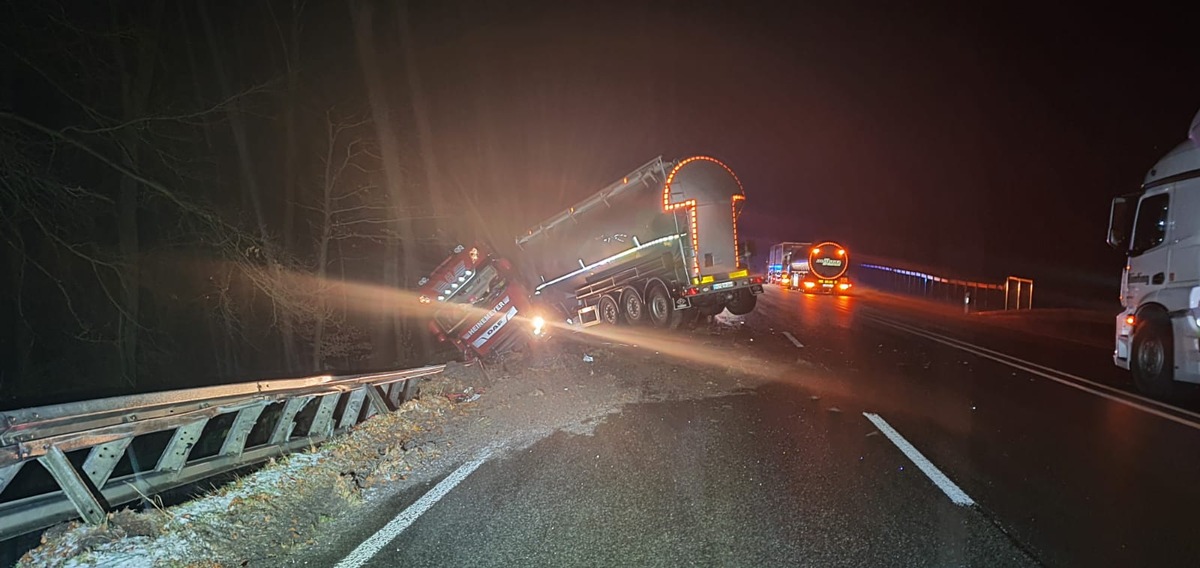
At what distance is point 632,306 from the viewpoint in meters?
18.6

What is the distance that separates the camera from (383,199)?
72.4 feet

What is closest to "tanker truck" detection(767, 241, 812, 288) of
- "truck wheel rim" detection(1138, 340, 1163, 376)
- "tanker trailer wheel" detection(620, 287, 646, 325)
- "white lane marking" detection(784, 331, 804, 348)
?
"tanker trailer wheel" detection(620, 287, 646, 325)

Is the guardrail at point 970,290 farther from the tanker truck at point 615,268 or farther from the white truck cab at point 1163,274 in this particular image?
the white truck cab at point 1163,274

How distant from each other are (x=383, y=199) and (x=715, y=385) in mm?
15029

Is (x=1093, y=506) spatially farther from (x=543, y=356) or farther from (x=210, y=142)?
(x=210, y=142)

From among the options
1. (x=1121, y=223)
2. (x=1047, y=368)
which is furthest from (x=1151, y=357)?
(x=1047, y=368)

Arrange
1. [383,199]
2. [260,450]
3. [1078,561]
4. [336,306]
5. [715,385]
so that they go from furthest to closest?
[336,306], [383,199], [715,385], [260,450], [1078,561]

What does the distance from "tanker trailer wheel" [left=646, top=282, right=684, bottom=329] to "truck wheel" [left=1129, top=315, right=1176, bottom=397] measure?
9530 mm

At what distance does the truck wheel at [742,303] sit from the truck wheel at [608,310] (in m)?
3.19

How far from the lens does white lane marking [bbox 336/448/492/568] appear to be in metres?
4.46

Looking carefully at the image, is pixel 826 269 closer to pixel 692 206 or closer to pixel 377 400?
pixel 692 206

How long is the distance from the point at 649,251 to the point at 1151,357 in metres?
10.4

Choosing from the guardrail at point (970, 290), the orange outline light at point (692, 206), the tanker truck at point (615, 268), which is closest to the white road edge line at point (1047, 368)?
the tanker truck at point (615, 268)

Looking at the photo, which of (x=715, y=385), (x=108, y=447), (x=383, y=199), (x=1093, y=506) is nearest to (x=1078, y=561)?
(x=1093, y=506)
